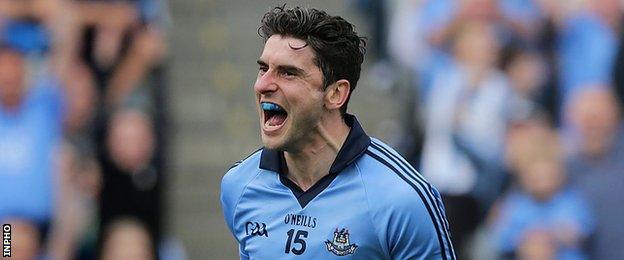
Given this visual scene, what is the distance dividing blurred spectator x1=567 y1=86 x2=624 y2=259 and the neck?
18.0ft

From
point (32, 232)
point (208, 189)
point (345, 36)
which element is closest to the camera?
point (345, 36)

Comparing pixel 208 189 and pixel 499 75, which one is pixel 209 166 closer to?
pixel 208 189

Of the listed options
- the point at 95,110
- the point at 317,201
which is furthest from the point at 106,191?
the point at 317,201

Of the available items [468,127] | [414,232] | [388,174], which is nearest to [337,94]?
[388,174]

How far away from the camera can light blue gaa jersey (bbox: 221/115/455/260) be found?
13.4ft

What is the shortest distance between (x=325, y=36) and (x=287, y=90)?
201mm

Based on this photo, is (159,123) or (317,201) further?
(159,123)

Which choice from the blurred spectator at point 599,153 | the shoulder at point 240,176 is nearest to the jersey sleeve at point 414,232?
the shoulder at point 240,176

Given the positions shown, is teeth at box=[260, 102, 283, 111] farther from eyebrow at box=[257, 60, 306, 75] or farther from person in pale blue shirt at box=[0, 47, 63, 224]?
person in pale blue shirt at box=[0, 47, 63, 224]

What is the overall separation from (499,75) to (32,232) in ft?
10.9

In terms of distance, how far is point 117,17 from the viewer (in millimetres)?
9062

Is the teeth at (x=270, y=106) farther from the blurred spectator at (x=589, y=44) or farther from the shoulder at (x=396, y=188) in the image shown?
the blurred spectator at (x=589, y=44)

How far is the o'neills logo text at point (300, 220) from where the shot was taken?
421 centimetres

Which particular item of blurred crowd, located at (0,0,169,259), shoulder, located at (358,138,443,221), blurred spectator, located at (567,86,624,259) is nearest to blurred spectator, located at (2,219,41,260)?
blurred crowd, located at (0,0,169,259)
